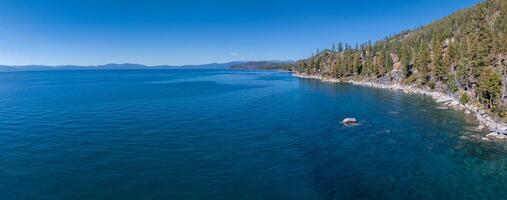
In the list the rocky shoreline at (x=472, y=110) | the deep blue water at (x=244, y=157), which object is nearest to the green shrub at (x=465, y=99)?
the rocky shoreline at (x=472, y=110)

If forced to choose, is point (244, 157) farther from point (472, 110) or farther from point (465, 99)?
point (465, 99)

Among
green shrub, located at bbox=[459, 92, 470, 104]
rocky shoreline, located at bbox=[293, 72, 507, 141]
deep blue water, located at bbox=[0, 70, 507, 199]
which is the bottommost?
deep blue water, located at bbox=[0, 70, 507, 199]

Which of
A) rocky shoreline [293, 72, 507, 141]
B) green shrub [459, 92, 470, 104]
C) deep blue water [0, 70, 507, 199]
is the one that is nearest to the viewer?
deep blue water [0, 70, 507, 199]

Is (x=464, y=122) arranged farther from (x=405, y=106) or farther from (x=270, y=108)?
(x=270, y=108)

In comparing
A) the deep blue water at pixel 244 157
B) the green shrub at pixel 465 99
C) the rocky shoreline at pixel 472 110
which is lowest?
the deep blue water at pixel 244 157

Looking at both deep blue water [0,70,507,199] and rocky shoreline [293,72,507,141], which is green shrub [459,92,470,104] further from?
deep blue water [0,70,507,199]


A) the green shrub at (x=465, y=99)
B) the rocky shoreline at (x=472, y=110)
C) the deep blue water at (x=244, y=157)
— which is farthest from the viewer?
the green shrub at (x=465, y=99)

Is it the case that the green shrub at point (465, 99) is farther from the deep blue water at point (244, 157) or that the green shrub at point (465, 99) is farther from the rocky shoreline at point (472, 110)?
the deep blue water at point (244, 157)

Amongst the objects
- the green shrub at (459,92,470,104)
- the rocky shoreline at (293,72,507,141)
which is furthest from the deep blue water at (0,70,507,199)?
the green shrub at (459,92,470,104)

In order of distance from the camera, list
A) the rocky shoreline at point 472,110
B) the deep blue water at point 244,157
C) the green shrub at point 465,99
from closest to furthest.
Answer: the deep blue water at point 244,157 → the rocky shoreline at point 472,110 → the green shrub at point 465,99
